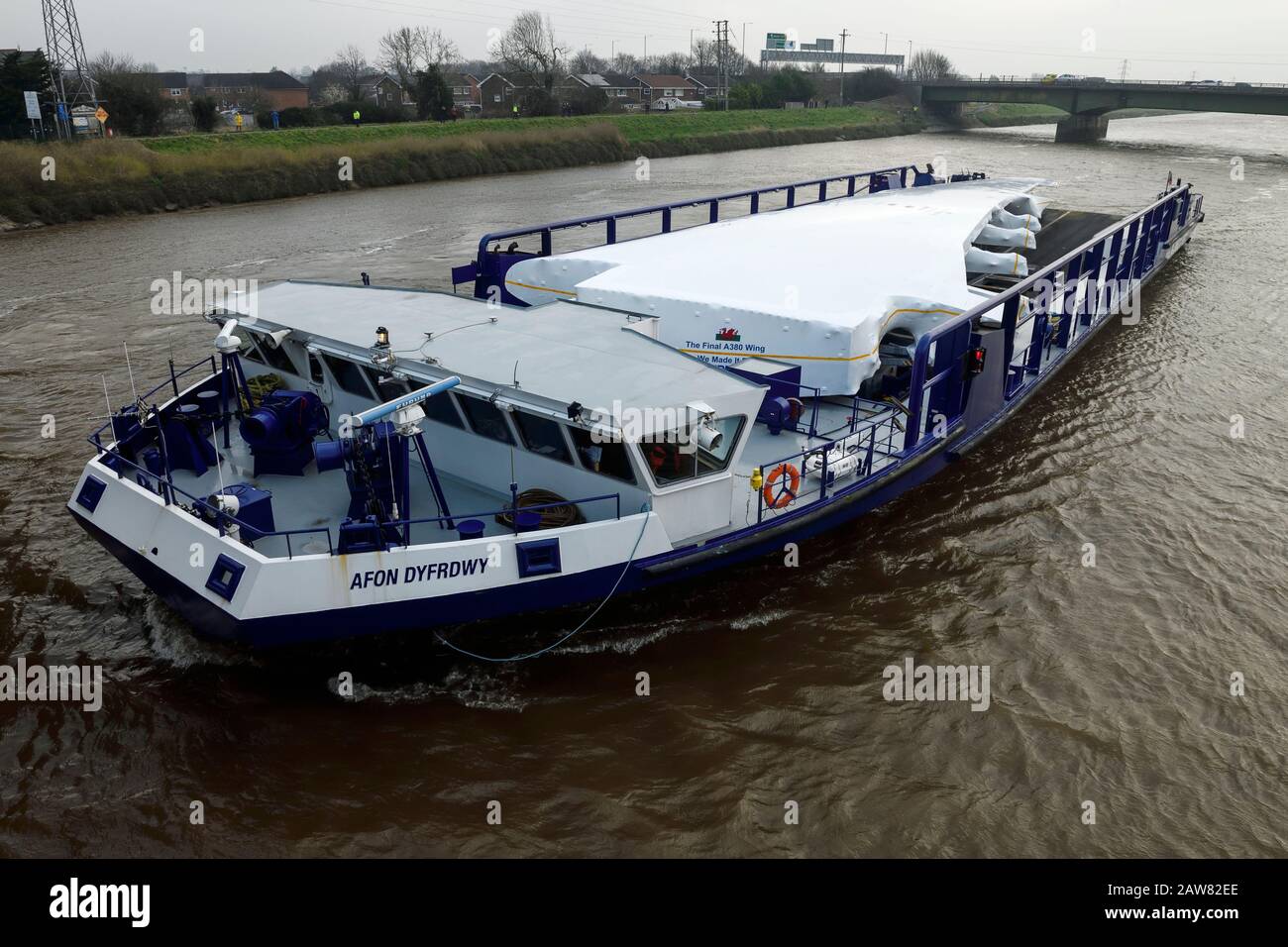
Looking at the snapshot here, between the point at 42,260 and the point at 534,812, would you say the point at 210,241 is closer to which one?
the point at 42,260

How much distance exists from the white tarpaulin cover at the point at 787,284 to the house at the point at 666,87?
11875 cm

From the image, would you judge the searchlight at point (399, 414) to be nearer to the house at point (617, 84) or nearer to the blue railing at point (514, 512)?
the blue railing at point (514, 512)

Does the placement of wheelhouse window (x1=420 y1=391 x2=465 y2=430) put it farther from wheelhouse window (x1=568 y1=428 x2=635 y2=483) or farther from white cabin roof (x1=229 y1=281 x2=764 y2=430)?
wheelhouse window (x1=568 y1=428 x2=635 y2=483)

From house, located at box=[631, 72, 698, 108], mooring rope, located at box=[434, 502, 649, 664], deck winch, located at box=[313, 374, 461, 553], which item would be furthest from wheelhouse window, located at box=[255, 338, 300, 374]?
house, located at box=[631, 72, 698, 108]

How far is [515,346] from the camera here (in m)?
12.1

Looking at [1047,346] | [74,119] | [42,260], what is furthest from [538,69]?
[1047,346]

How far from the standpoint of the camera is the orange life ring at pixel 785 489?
40.2 ft

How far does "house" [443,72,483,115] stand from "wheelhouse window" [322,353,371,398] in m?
95.7

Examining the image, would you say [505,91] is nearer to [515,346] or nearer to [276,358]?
[276,358]

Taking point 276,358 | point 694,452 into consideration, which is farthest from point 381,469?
point 276,358

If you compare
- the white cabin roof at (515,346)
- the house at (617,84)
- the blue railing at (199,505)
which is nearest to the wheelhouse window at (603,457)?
the white cabin roof at (515,346)

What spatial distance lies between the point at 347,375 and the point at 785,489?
6.51 m

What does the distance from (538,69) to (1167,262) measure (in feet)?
280

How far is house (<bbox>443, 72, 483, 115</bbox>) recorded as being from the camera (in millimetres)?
105188
